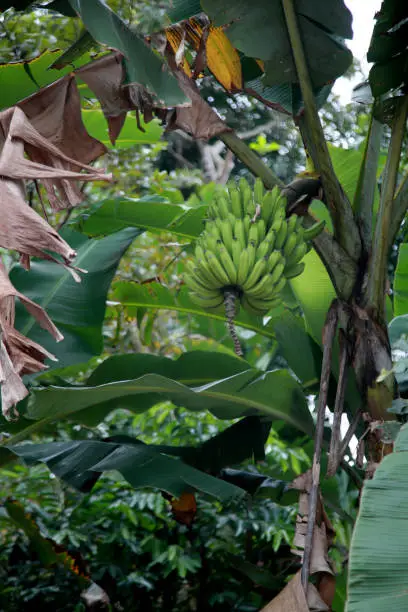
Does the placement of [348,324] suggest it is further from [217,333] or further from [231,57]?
[217,333]

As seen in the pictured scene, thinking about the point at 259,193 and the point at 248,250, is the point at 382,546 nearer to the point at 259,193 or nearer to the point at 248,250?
the point at 248,250

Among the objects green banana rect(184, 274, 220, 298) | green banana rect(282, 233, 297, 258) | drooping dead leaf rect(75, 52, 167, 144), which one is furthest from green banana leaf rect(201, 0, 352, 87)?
green banana rect(184, 274, 220, 298)

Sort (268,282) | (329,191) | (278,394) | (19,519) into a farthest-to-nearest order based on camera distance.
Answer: (19,519) → (278,394) → (329,191) → (268,282)

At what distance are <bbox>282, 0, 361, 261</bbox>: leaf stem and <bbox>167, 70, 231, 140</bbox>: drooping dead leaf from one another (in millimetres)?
191

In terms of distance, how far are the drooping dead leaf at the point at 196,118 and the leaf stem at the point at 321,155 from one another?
19 cm

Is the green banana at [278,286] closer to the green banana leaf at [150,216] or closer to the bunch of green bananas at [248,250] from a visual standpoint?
the bunch of green bananas at [248,250]

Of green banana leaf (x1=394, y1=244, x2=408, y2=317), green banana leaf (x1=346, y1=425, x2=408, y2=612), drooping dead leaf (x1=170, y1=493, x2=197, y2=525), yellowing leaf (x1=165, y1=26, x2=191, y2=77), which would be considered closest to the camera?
green banana leaf (x1=346, y1=425, x2=408, y2=612)

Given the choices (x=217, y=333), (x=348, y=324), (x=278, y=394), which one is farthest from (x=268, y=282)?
(x=217, y=333)

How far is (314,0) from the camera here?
1.59 meters

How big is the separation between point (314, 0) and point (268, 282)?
0.70 meters

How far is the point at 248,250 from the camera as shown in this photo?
134 cm

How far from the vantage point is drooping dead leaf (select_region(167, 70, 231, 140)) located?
1.53m

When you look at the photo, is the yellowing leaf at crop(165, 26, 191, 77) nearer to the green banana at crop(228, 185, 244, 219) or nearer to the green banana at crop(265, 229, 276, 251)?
the green banana at crop(228, 185, 244, 219)

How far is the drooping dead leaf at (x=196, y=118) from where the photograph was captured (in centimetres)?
153
